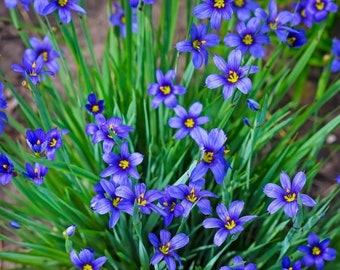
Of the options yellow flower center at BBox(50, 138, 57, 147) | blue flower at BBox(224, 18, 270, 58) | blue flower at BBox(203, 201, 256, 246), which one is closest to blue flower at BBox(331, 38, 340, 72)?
blue flower at BBox(224, 18, 270, 58)

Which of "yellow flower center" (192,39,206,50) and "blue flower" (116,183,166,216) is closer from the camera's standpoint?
"blue flower" (116,183,166,216)

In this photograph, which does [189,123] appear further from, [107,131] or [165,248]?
[165,248]

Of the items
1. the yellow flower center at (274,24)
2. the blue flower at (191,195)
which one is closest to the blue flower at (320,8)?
the yellow flower center at (274,24)

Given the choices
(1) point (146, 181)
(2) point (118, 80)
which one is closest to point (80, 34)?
(2) point (118, 80)

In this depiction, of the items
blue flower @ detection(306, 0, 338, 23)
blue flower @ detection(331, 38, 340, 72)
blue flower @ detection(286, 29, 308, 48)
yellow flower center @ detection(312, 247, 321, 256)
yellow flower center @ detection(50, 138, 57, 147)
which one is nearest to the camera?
yellow flower center @ detection(50, 138, 57, 147)

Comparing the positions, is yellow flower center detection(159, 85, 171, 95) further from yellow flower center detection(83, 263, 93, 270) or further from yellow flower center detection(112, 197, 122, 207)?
yellow flower center detection(83, 263, 93, 270)

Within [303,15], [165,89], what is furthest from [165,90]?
[303,15]
